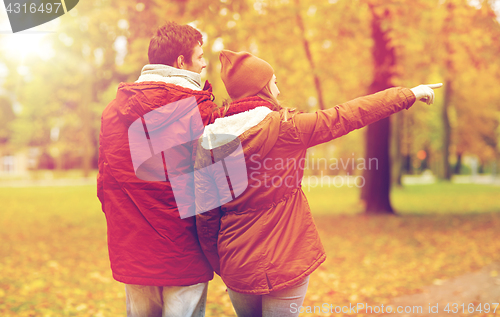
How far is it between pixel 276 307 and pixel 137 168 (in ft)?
2.84

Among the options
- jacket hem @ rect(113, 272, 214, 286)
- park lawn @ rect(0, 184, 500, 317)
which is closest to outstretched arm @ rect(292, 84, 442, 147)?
jacket hem @ rect(113, 272, 214, 286)

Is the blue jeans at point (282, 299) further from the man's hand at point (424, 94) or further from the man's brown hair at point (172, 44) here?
the man's brown hair at point (172, 44)

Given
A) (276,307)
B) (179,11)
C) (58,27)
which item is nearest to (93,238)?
(58,27)

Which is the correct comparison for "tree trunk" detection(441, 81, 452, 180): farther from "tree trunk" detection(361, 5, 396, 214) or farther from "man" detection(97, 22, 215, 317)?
"man" detection(97, 22, 215, 317)

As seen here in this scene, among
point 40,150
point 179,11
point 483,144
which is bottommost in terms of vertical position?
point 483,144


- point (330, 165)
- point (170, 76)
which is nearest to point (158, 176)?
point (170, 76)

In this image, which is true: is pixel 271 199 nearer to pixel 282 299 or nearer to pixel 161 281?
pixel 282 299

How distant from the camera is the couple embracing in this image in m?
1.76

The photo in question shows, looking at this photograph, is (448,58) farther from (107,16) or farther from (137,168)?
(137,168)

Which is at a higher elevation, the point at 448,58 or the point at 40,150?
the point at 448,58

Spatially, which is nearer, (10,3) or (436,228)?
(10,3)

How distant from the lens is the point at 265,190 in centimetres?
179

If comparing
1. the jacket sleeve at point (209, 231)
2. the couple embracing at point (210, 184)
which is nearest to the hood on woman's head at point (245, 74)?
the couple embracing at point (210, 184)

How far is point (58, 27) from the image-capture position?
803cm
